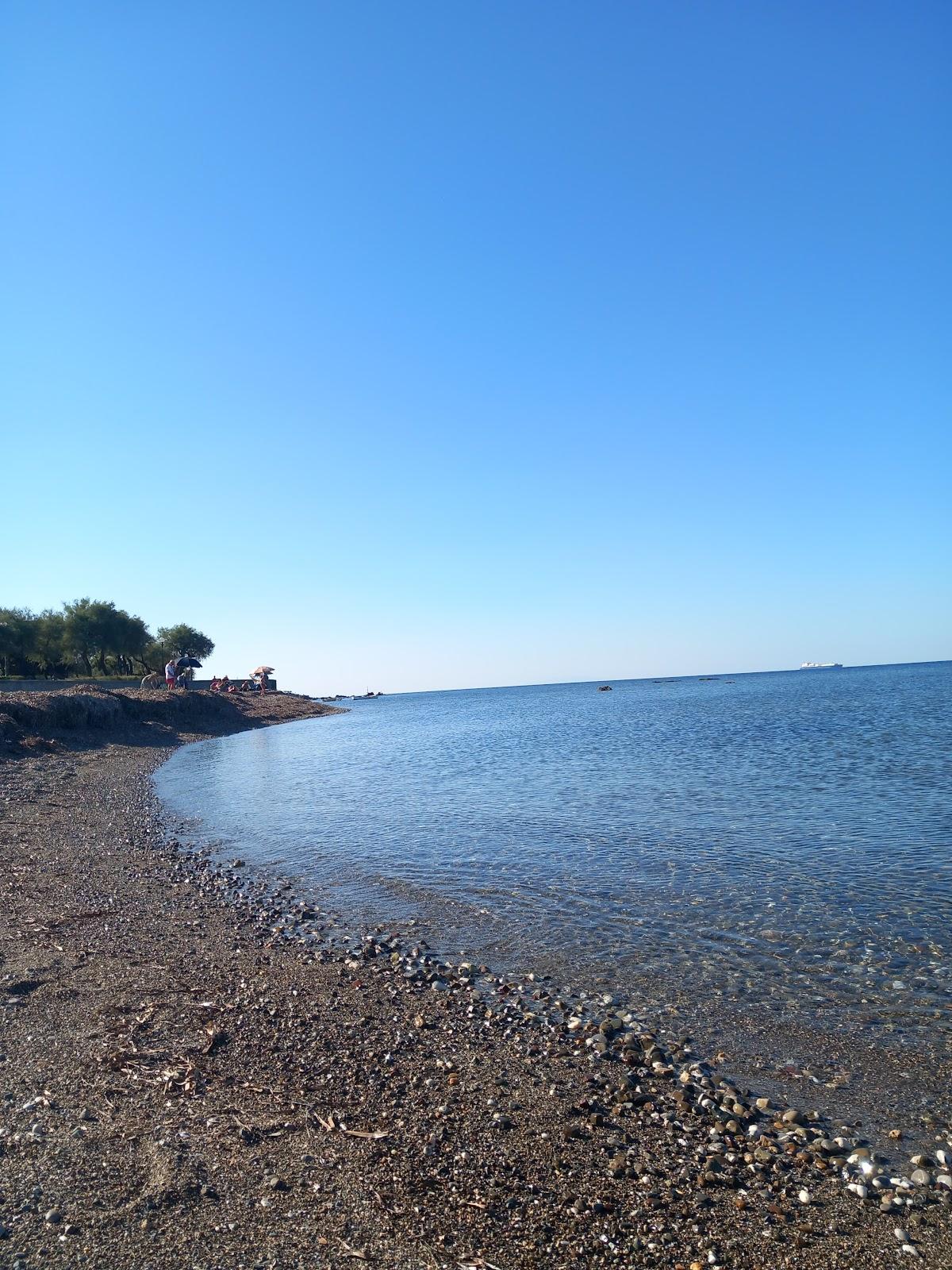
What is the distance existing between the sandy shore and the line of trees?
89.3m

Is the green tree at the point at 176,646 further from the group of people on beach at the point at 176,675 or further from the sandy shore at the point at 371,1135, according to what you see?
the sandy shore at the point at 371,1135

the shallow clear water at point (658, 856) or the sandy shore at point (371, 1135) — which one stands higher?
the sandy shore at point (371, 1135)

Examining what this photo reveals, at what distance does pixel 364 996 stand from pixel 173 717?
5936cm

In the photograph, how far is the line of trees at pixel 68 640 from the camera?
85750mm

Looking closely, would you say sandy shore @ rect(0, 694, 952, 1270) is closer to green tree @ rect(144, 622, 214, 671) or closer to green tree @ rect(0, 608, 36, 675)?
green tree @ rect(0, 608, 36, 675)

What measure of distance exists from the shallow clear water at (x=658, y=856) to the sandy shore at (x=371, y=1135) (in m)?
2.59

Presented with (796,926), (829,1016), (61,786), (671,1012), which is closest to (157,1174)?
(671,1012)

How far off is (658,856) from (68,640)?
90640 mm

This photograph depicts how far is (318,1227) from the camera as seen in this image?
4.96 metres

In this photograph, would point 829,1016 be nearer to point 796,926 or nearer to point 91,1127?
point 796,926

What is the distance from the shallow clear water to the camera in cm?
1053

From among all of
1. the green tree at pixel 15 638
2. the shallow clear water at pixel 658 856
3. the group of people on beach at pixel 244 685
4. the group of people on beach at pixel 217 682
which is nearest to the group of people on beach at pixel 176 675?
the group of people on beach at pixel 217 682

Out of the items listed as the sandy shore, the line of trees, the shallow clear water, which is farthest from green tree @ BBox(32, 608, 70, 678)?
the sandy shore

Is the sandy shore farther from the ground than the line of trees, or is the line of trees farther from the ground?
the line of trees
